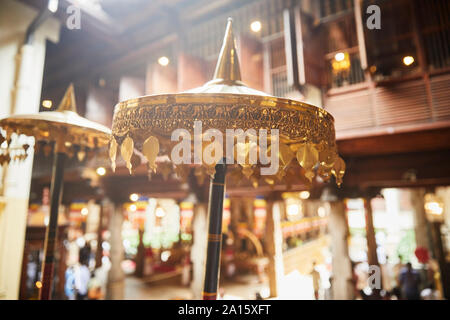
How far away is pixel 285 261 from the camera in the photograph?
33.4ft

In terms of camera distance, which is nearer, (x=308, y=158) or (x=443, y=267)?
(x=308, y=158)

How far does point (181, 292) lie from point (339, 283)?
21.9 ft

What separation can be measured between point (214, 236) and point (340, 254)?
15.2 ft

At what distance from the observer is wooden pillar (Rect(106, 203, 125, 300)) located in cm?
886

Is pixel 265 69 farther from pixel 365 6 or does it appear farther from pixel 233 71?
pixel 233 71

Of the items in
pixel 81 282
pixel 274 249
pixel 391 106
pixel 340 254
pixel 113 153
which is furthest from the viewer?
pixel 81 282

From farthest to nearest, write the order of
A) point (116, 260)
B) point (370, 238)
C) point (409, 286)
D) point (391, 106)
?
point (116, 260), point (409, 286), point (370, 238), point (391, 106)

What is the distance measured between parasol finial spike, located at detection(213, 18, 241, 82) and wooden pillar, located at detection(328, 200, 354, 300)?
4811mm

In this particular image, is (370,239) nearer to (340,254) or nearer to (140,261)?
(340,254)

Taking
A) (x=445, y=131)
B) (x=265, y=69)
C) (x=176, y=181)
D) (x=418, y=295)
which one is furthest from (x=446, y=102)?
(x=176, y=181)

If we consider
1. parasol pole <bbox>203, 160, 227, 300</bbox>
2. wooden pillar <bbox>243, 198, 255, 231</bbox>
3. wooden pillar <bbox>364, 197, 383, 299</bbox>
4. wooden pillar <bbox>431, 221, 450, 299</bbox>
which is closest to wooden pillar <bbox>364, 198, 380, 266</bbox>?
wooden pillar <bbox>364, 197, 383, 299</bbox>

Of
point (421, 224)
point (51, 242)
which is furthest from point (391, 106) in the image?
point (421, 224)

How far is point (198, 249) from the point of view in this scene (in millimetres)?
7559

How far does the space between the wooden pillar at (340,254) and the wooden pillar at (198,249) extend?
9.77 feet
